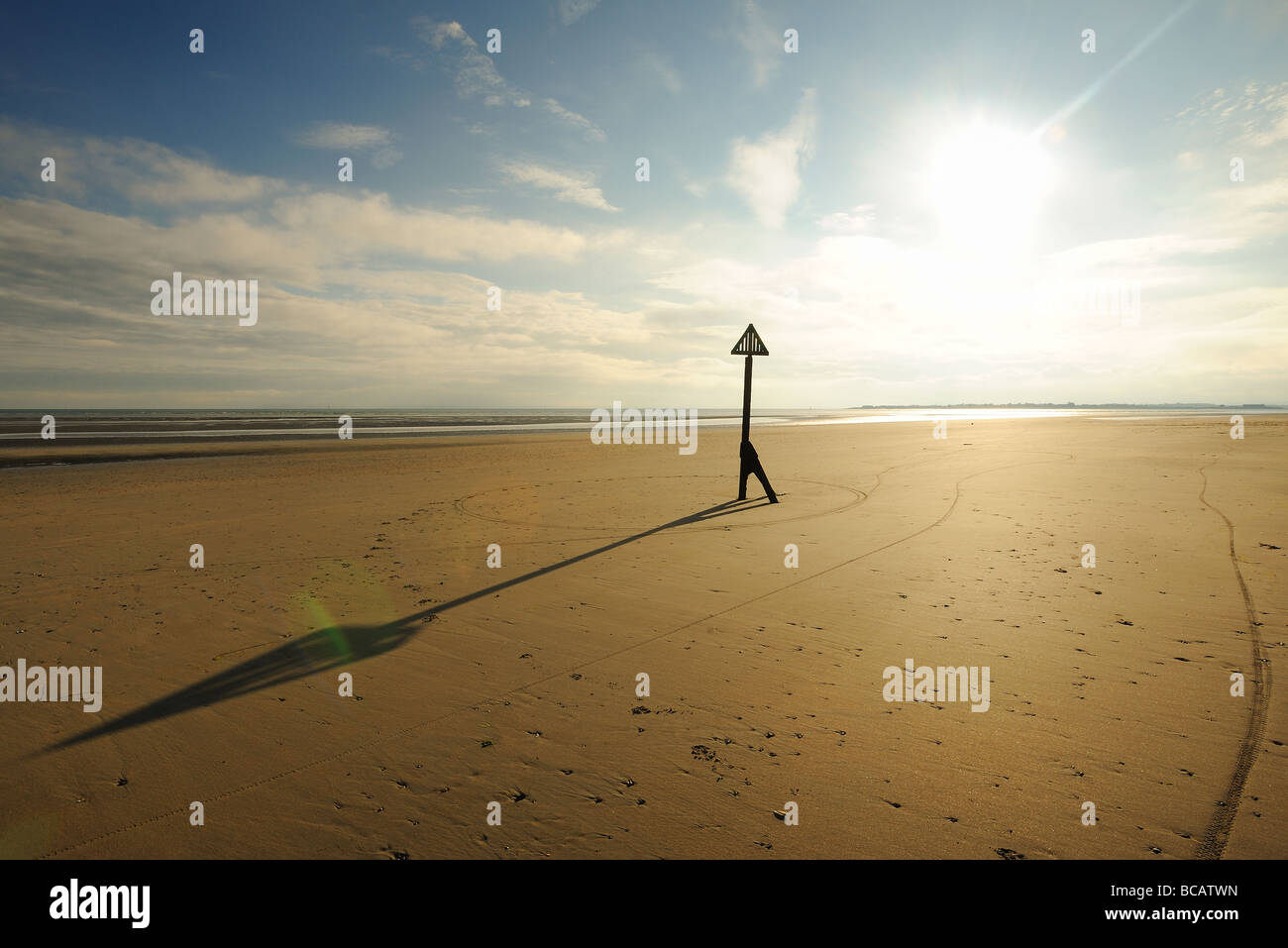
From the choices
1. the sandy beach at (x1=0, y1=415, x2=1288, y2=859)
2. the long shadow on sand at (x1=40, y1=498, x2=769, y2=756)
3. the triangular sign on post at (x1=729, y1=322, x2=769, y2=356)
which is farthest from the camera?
the triangular sign on post at (x1=729, y1=322, x2=769, y2=356)

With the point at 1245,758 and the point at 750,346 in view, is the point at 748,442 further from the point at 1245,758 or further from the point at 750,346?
the point at 1245,758

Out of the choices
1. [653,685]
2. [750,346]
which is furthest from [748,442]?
[653,685]

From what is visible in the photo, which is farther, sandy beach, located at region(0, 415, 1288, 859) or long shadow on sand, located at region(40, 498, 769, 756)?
long shadow on sand, located at region(40, 498, 769, 756)

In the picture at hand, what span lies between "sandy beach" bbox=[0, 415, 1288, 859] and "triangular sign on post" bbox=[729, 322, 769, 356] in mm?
4633

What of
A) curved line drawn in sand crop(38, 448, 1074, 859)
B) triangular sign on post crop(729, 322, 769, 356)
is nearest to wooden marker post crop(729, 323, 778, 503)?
triangular sign on post crop(729, 322, 769, 356)

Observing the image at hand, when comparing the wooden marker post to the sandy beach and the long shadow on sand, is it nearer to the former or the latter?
the sandy beach

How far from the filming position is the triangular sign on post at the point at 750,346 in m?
14.8

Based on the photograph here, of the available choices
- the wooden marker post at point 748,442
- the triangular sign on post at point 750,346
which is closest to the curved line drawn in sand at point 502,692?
the wooden marker post at point 748,442

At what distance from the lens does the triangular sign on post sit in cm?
1480

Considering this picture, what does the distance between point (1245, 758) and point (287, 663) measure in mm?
8445

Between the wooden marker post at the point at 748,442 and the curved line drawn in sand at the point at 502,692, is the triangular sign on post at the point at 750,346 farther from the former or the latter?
the curved line drawn in sand at the point at 502,692

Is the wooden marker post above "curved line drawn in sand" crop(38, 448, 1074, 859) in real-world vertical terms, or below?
above

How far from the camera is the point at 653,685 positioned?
561cm
